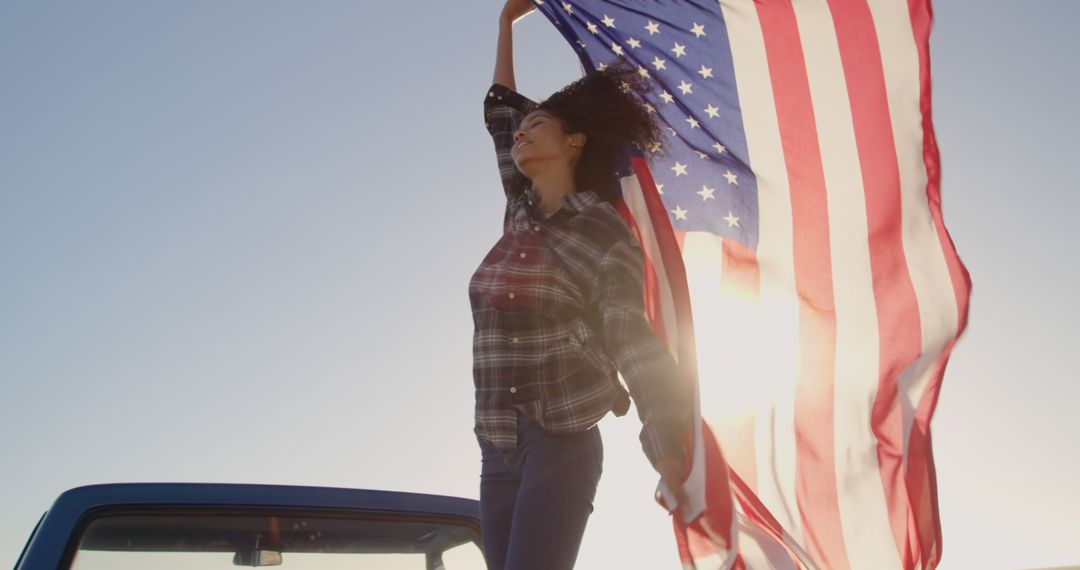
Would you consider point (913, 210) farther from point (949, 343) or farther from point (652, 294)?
point (652, 294)

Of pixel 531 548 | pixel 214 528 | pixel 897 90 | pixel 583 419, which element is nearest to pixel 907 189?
pixel 897 90

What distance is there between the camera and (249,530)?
2.36 m

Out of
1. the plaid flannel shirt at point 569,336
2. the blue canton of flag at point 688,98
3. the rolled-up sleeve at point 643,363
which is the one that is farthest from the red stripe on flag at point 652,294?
the rolled-up sleeve at point 643,363

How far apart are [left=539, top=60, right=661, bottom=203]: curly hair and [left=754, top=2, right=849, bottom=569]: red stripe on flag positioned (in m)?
0.56

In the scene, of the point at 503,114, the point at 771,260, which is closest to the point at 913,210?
the point at 771,260

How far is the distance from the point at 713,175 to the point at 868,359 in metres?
0.90

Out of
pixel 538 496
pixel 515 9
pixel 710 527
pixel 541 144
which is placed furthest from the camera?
pixel 515 9

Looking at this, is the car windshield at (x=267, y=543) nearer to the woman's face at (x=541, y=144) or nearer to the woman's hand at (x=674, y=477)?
the woman's hand at (x=674, y=477)

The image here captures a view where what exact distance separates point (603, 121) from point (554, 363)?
1.09 m

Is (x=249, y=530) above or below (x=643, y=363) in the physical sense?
below

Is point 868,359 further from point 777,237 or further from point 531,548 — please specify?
point 531,548

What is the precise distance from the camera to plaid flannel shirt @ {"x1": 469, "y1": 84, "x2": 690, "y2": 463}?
2.13 meters

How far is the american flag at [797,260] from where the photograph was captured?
9.15ft

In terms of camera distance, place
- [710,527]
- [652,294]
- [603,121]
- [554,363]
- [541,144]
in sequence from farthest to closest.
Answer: [652,294] < [603,121] < [541,144] < [710,527] < [554,363]
